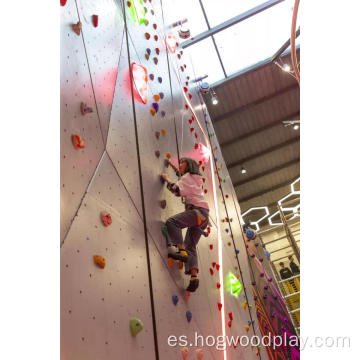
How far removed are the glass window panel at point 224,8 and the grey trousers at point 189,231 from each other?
6651 mm

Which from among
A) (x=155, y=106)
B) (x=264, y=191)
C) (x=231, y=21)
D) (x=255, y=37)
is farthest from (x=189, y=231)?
(x=264, y=191)

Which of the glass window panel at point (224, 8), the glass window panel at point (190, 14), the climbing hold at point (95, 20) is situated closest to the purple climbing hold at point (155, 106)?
the climbing hold at point (95, 20)

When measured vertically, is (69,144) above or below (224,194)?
below

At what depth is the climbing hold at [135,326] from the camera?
86.3 inches

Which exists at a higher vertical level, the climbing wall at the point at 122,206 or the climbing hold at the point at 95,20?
the climbing hold at the point at 95,20

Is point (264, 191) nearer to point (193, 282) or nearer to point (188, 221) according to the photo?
point (188, 221)

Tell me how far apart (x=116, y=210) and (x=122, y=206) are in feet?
0.33

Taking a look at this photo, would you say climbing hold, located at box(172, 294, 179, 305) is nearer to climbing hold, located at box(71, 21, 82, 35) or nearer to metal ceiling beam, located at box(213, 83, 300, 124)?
climbing hold, located at box(71, 21, 82, 35)

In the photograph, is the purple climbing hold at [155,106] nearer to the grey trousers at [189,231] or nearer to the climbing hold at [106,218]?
the grey trousers at [189,231]
